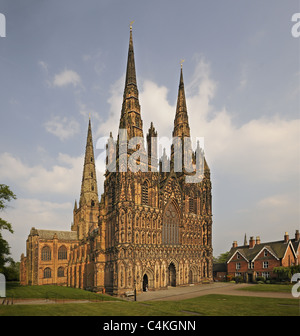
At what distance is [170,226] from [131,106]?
24109 millimetres

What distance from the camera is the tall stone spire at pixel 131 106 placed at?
5209 centimetres

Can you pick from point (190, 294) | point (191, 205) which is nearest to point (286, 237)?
point (191, 205)

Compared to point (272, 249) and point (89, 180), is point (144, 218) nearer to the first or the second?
point (272, 249)

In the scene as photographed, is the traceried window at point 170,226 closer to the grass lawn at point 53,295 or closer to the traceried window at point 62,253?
the grass lawn at point 53,295

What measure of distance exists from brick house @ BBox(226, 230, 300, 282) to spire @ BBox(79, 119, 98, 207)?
4621 centimetres

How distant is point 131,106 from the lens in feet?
178

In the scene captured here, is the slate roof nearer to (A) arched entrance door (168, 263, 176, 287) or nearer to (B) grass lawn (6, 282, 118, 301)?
(B) grass lawn (6, 282, 118, 301)

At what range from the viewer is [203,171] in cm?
6288

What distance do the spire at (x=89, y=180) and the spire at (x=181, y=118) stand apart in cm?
3622

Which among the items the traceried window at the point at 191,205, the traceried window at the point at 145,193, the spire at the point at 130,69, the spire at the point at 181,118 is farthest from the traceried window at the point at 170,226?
the spire at the point at 130,69

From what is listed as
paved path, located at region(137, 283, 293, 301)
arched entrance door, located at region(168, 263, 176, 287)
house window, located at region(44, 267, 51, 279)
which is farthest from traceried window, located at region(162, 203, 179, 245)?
house window, located at region(44, 267, 51, 279)
